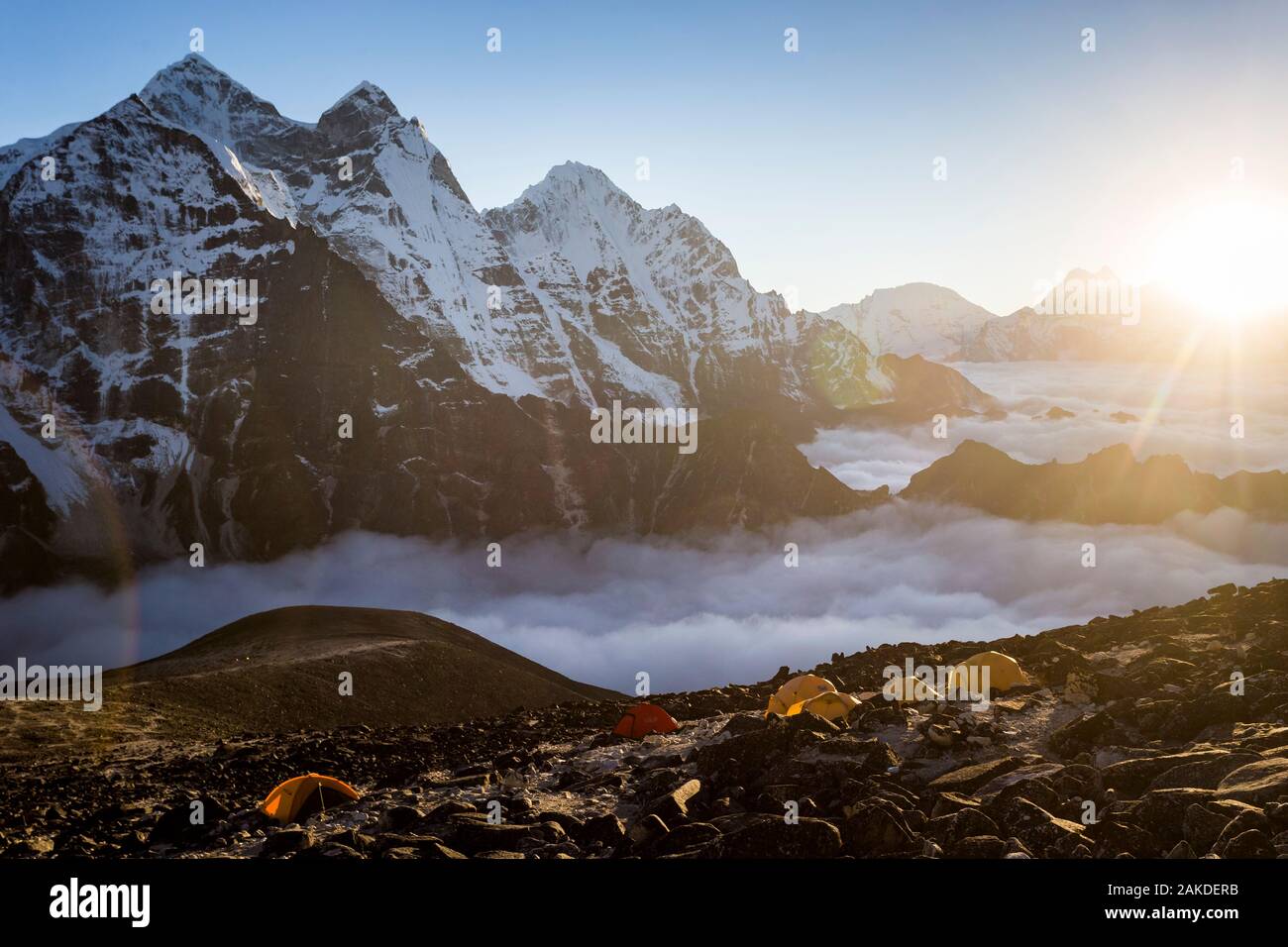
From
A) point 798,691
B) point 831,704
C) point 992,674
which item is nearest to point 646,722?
point 798,691

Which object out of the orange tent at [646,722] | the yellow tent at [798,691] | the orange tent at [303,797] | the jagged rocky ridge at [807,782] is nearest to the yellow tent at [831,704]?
the jagged rocky ridge at [807,782]

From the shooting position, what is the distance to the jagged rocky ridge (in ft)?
66.0

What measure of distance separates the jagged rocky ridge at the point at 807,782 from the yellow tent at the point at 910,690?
88 cm

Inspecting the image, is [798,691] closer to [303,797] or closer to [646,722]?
[646,722]

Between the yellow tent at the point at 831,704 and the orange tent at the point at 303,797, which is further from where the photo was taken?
the yellow tent at the point at 831,704

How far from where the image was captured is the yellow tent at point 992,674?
138 feet

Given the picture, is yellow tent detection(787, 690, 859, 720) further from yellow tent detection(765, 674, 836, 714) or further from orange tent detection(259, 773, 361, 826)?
orange tent detection(259, 773, 361, 826)

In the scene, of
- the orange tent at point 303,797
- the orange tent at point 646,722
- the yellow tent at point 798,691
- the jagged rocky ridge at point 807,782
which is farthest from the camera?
the yellow tent at point 798,691

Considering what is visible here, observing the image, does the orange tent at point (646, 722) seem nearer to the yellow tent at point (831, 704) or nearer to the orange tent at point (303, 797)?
the yellow tent at point (831, 704)

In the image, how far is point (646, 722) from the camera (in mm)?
42781

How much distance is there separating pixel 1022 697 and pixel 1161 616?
23.1 metres
